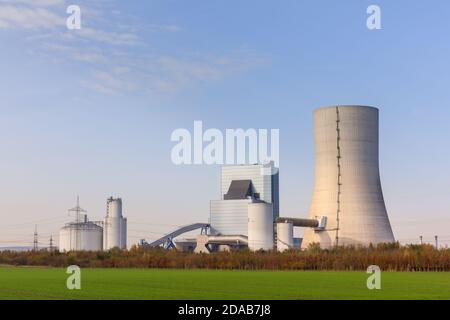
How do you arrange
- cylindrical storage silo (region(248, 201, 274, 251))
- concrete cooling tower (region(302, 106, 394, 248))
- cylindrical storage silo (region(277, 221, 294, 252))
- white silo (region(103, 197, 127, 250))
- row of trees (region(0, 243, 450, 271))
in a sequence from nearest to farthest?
1. row of trees (region(0, 243, 450, 271))
2. concrete cooling tower (region(302, 106, 394, 248))
3. cylindrical storage silo (region(277, 221, 294, 252))
4. cylindrical storage silo (region(248, 201, 274, 251))
5. white silo (region(103, 197, 127, 250))

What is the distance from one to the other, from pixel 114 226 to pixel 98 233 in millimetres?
1976

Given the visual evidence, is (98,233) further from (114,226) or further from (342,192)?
(342,192)

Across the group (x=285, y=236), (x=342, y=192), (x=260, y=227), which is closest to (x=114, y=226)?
(x=260, y=227)

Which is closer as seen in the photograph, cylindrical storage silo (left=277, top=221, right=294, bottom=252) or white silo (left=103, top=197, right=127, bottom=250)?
cylindrical storage silo (left=277, top=221, right=294, bottom=252)

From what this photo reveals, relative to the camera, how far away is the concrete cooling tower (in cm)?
6312

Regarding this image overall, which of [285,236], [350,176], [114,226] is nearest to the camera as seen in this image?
[350,176]

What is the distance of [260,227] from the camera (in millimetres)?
77875

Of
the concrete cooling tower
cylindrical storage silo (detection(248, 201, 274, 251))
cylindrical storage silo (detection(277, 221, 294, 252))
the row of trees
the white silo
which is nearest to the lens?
the row of trees

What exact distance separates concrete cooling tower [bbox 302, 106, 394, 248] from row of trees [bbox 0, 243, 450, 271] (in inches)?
278

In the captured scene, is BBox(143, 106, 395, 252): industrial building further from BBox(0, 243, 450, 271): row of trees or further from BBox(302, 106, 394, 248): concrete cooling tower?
BBox(0, 243, 450, 271): row of trees

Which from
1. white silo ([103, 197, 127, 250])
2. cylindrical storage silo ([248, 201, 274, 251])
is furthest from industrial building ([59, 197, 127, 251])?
cylindrical storage silo ([248, 201, 274, 251])

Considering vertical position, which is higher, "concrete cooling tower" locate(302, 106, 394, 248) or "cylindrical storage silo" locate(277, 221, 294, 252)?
"concrete cooling tower" locate(302, 106, 394, 248)
